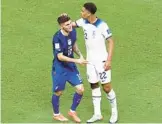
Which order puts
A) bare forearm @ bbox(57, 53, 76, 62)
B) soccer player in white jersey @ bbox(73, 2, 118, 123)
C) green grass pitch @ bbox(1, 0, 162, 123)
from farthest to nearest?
1. green grass pitch @ bbox(1, 0, 162, 123)
2. soccer player in white jersey @ bbox(73, 2, 118, 123)
3. bare forearm @ bbox(57, 53, 76, 62)

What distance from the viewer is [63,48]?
8703 mm

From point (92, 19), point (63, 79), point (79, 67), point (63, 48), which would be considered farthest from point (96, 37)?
point (79, 67)

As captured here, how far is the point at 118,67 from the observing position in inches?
435

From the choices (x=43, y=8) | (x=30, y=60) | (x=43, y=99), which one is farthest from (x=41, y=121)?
(x=43, y=8)

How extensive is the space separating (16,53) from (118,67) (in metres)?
2.36

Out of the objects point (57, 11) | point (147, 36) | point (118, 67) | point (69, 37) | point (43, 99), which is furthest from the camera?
point (57, 11)

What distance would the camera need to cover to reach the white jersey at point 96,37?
867 cm

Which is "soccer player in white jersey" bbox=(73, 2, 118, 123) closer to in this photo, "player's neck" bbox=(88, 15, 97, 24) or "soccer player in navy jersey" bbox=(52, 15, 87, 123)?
"player's neck" bbox=(88, 15, 97, 24)

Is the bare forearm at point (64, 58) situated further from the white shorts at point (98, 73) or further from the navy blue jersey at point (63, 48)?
the white shorts at point (98, 73)

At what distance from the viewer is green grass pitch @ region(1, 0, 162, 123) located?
9562 mm

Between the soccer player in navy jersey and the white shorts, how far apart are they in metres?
0.23

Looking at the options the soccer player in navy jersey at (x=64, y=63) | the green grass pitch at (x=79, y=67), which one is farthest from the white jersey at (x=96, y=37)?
the green grass pitch at (x=79, y=67)

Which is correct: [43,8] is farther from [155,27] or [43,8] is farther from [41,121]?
[41,121]

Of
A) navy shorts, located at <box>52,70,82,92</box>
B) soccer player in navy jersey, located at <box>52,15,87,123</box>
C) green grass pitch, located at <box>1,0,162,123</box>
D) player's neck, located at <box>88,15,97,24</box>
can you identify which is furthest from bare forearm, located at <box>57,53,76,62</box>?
green grass pitch, located at <box>1,0,162,123</box>
